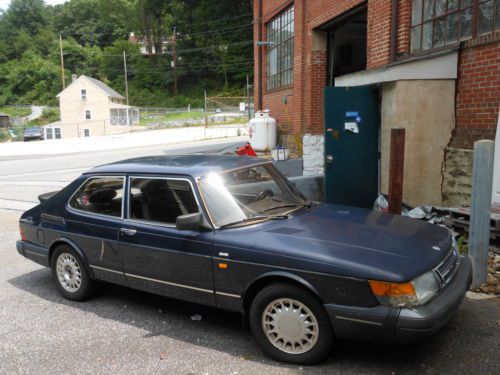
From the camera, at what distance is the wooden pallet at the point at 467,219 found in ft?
17.7

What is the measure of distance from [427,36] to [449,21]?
570mm

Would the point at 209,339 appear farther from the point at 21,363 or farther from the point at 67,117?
the point at 67,117

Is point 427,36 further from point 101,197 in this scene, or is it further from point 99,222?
point 99,222

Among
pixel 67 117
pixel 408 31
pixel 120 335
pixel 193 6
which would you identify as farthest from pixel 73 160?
pixel 193 6

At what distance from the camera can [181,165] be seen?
4.52 m

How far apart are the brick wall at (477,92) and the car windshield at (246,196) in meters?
3.49

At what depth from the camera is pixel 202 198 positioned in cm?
407

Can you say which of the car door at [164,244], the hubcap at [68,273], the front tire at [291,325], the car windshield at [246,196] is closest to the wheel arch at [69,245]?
the hubcap at [68,273]

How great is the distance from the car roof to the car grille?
6.43 feet

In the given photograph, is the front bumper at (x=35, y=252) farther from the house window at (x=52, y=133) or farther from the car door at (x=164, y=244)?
the house window at (x=52, y=133)

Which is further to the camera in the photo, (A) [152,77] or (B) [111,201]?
(A) [152,77]

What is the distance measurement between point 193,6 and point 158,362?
80838 mm

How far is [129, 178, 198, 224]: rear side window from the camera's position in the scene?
4.21m

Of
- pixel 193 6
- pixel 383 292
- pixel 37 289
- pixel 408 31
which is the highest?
pixel 193 6
